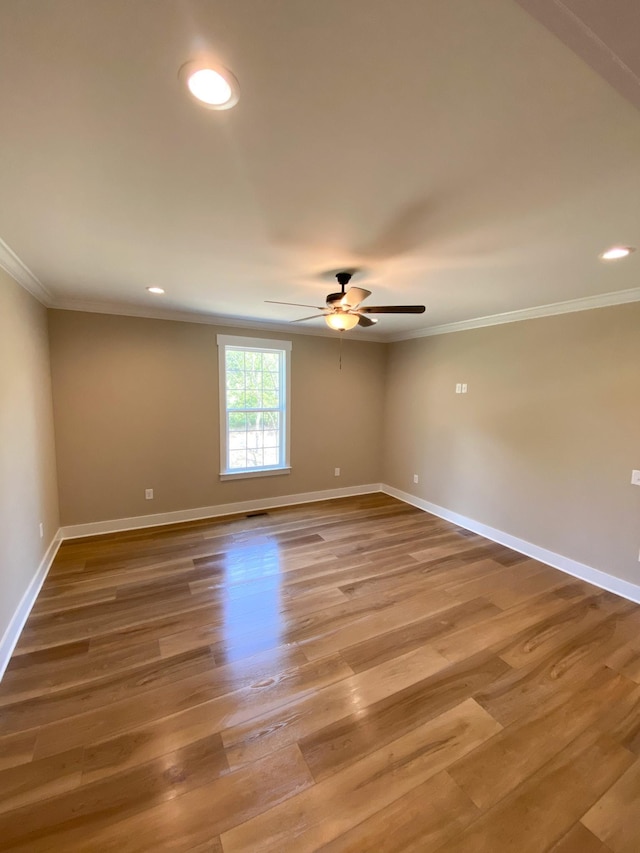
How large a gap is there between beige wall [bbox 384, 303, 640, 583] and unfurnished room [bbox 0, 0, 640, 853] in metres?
0.03

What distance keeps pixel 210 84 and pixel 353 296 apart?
1600 millimetres

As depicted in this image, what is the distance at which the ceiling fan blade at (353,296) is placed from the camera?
7.89 feet

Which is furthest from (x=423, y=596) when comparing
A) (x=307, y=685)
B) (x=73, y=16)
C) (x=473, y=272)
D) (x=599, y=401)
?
(x=73, y=16)

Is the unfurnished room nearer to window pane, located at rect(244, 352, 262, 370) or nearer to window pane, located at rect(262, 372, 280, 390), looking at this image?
window pane, located at rect(244, 352, 262, 370)

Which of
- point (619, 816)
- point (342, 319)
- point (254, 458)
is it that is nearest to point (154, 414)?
point (254, 458)

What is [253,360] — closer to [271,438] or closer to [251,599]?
[271,438]

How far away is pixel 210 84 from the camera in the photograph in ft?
3.18

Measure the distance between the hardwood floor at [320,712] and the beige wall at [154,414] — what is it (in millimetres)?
971

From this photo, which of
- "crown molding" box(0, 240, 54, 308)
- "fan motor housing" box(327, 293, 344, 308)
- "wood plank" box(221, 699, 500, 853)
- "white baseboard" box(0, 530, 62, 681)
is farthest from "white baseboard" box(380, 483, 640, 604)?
"crown molding" box(0, 240, 54, 308)

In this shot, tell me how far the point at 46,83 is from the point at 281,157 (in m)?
0.70

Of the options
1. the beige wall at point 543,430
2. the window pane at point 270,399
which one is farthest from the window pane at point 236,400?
the beige wall at point 543,430

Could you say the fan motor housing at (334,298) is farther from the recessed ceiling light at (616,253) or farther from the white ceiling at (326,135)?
the recessed ceiling light at (616,253)

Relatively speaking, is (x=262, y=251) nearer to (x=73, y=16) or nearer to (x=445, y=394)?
(x=73, y=16)

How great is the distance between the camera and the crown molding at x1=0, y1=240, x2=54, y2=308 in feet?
7.24
